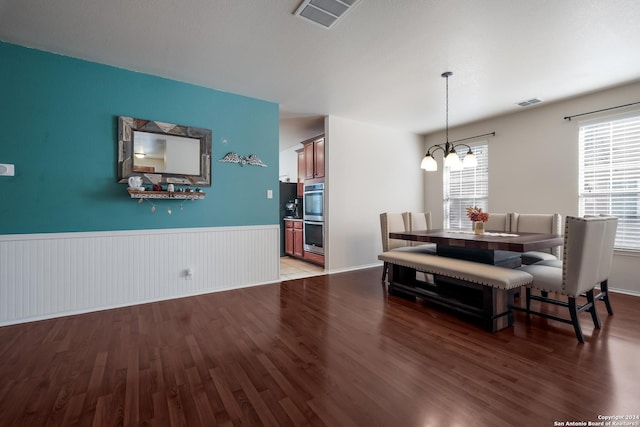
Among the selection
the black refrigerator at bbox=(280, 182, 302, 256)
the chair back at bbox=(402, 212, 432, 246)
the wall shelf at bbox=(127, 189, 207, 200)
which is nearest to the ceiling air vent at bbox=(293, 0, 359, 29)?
the wall shelf at bbox=(127, 189, 207, 200)

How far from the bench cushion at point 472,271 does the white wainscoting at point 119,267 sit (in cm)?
213

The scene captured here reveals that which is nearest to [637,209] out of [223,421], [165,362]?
[223,421]

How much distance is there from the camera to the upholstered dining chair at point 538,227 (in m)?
3.49

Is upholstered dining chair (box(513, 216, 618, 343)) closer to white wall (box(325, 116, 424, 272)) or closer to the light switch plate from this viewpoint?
white wall (box(325, 116, 424, 272))

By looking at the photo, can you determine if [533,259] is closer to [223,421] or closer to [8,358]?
[223,421]

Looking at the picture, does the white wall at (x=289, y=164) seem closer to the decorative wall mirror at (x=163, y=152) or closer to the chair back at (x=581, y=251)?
the decorative wall mirror at (x=163, y=152)

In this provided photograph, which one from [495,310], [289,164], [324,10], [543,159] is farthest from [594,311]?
[289,164]

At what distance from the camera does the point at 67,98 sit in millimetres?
2857

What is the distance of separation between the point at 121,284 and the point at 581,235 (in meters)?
4.42

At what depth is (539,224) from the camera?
3.71 metres

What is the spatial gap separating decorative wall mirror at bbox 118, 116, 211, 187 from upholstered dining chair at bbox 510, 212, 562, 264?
13.8ft

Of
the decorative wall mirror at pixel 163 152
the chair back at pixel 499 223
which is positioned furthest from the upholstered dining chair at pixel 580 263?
the decorative wall mirror at pixel 163 152

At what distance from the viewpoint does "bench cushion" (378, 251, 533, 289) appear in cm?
240

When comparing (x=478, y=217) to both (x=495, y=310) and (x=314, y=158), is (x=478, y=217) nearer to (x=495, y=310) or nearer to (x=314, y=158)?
(x=495, y=310)
